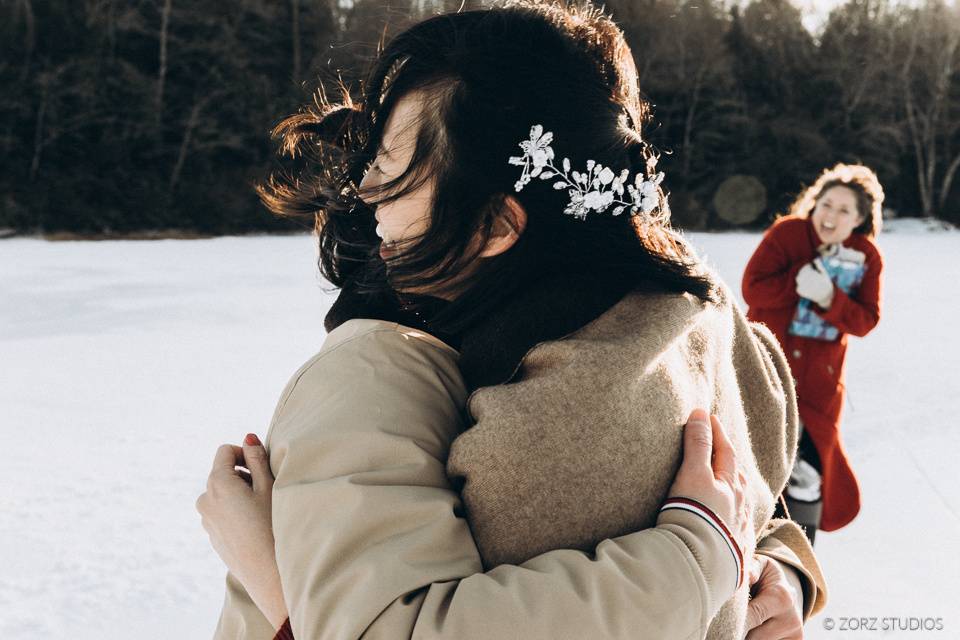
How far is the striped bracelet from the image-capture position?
872 mm

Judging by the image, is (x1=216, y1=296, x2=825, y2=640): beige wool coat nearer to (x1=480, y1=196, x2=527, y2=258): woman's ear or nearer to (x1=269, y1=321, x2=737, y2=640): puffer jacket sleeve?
(x1=269, y1=321, x2=737, y2=640): puffer jacket sleeve

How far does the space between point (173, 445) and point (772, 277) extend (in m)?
3.01

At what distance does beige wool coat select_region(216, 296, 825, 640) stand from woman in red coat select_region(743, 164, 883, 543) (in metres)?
2.67

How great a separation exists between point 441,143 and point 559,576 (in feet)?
1.67

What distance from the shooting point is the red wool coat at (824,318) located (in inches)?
129

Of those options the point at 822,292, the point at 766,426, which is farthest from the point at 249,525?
the point at 822,292

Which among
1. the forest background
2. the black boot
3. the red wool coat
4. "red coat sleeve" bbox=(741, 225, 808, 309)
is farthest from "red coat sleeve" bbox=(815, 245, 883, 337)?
the forest background

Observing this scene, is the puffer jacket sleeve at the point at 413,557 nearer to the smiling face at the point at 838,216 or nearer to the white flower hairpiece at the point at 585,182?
the white flower hairpiece at the point at 585,182

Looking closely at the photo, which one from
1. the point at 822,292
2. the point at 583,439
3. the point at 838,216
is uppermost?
the point at 583,439

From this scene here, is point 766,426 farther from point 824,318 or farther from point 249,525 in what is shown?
point 824,318

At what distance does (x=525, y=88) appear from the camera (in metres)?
0.96

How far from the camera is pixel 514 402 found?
2.76ft

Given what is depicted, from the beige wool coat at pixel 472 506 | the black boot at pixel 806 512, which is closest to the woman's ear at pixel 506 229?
the beige wool coat at pixel 472 506

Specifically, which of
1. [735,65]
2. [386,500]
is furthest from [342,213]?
[735,65]
